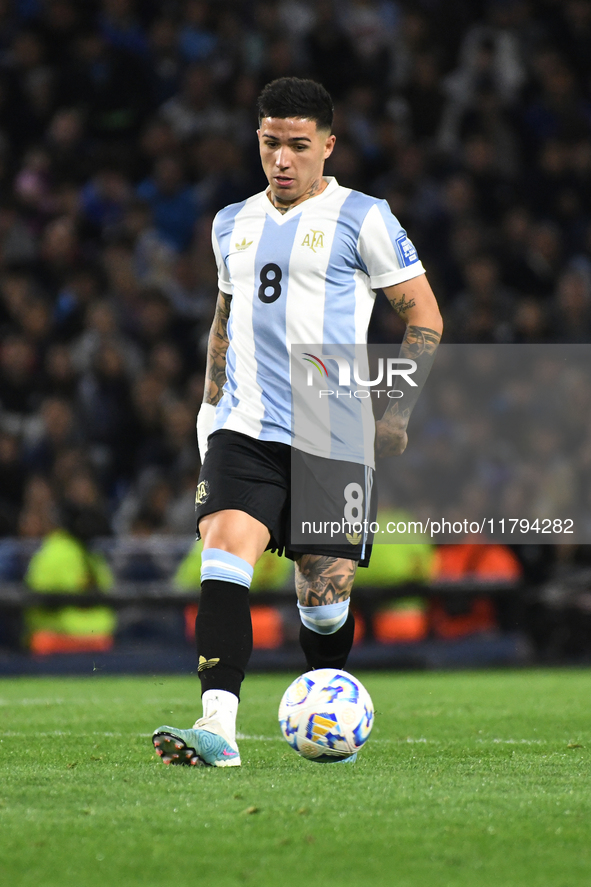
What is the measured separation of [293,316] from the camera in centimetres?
444

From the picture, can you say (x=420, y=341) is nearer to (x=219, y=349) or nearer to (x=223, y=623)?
(x=219, y=349)

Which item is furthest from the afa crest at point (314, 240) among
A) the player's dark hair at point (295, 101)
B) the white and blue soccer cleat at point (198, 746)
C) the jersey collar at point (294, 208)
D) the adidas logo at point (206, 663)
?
the white and blue soccer cleat at point (198, 746)

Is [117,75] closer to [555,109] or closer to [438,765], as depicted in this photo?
[555,109]

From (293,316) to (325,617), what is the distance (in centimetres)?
102

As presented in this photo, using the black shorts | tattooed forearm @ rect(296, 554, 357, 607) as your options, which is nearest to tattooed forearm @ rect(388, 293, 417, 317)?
the black shorts

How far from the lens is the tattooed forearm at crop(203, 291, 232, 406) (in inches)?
187

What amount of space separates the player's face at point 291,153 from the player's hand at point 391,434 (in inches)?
32.6

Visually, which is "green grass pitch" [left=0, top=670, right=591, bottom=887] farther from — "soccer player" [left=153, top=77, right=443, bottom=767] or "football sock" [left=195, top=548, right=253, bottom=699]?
"soccer player" [left=153, top=77, right=443, bottom=767]

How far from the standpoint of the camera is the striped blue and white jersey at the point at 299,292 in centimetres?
444

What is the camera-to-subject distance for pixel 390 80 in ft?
42.8

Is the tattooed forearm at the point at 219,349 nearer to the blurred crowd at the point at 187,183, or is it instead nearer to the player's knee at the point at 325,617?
the player's knee at the point at 325,617

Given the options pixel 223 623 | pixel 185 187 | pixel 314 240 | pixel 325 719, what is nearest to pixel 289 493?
pixel 223 623

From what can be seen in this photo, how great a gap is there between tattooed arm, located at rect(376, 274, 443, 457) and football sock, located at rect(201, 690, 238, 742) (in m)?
1.03

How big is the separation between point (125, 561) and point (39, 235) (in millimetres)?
4138
